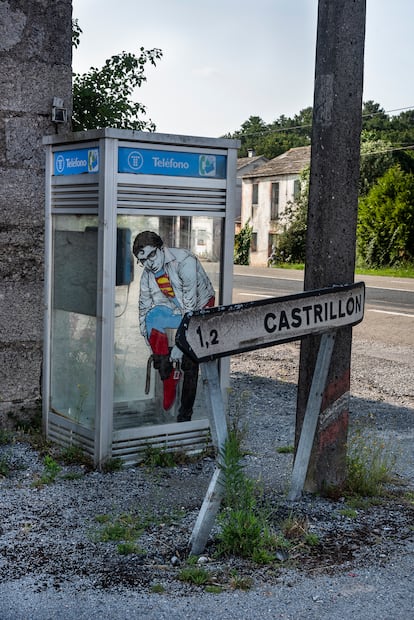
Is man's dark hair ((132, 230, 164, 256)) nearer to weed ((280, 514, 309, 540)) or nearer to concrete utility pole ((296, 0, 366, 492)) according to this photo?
concrete utility pole ((296, 0, 366, 492))

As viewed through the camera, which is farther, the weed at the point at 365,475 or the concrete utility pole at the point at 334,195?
the weed at the point at 365,475

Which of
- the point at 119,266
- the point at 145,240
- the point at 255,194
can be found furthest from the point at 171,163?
the point at 255,194

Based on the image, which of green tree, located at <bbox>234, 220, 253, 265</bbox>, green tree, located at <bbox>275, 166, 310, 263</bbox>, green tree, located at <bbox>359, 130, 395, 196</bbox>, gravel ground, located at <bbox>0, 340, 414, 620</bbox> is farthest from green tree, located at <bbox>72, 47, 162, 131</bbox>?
green tree, located at <bbox>234, 220, 253, 265</bbox>

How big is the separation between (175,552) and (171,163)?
290 cm

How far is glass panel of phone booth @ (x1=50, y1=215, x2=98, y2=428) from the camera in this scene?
648cm

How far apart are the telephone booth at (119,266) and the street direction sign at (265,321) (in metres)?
1.52

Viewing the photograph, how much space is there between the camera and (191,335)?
442cm

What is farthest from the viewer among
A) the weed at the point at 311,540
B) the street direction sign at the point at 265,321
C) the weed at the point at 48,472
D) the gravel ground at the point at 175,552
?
the weed at the point at 48,472

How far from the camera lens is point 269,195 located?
5388 cm

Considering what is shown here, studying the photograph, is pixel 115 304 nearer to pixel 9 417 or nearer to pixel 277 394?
pixel 9 417

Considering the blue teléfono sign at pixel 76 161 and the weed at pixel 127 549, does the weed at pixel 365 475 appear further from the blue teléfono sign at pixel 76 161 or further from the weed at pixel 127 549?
the blue teléfono sign at pixel 76 161

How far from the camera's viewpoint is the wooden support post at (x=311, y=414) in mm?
5402

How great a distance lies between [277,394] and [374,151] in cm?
4053

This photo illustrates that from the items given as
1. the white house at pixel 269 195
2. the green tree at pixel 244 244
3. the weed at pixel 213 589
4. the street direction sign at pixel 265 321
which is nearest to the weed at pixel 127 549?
the weed at pixel 213 589
